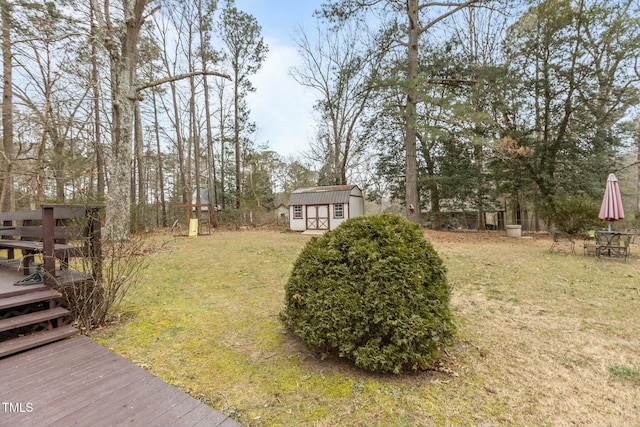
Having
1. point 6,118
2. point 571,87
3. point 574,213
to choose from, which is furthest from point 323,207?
point 6,118

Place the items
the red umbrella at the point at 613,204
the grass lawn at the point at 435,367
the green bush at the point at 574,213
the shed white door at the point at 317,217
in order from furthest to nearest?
the shed white door at the point at 317,217 < the green bush at the point at 574,213 < the red umbrella at the point at 613,204 < the grass lawn at the point at 435,367

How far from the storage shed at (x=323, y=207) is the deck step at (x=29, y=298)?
1293 centimetres

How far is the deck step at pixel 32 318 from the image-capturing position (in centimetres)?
235

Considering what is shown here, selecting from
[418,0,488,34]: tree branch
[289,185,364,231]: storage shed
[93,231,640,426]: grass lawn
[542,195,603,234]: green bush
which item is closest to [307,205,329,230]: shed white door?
[289,185,364,231]: storage shed

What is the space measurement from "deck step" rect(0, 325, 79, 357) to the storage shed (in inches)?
511

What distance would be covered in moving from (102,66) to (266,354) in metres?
14.1

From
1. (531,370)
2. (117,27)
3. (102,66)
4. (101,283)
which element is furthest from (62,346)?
(102,66)

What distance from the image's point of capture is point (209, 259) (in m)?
6.54

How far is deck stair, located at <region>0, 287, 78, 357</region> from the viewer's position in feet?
7.75

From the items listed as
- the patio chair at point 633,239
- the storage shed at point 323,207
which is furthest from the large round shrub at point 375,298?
the storage shed at point 323,207

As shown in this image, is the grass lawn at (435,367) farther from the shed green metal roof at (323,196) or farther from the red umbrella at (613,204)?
the shed green metal roof at (323,196)

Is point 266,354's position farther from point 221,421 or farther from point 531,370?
point 531,370

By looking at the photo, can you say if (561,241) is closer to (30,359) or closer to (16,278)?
(30,359)

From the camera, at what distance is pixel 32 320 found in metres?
2.48
